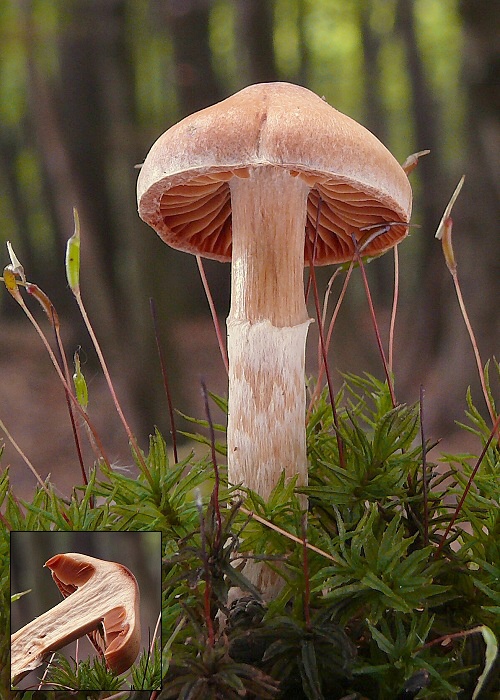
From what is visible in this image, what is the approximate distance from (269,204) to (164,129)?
2.27 m

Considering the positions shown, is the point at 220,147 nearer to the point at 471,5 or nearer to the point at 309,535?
the point at 309,535

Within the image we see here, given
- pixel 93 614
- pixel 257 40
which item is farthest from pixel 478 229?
pixel 93 614

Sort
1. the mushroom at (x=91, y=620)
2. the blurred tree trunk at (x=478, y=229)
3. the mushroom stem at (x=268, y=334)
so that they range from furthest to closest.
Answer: the blurred tree trunk at (x=478, y=229) → the mushroom stem at (x=268, y=334) → the mushroom at (x=91, y=620)

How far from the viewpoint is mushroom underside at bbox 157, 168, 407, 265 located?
3.02 feet

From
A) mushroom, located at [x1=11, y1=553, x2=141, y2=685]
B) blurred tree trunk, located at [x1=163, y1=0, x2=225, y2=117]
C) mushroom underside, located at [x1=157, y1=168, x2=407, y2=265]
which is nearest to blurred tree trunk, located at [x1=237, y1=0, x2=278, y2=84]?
blurred tree trunk, located at [x1=163, y1=0, x2=225, y2=117]

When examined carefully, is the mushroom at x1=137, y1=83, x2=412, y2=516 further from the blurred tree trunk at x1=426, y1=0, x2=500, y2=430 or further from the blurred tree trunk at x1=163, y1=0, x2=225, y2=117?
the blurred tree trunk at x1=163, y1=0, x2=225, y2=117

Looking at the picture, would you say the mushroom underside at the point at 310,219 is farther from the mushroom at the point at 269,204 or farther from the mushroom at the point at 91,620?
the mushroom at the point at 91,620

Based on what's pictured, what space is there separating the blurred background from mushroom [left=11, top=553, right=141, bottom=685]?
207 centimetres

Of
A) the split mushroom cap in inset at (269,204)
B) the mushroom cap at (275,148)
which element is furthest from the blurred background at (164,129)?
the mushroom cap at (275,148)

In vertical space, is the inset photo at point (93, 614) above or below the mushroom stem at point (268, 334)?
below

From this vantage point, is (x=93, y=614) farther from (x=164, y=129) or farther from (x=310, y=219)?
(x=164, y=129)

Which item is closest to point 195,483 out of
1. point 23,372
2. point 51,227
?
point 23,372

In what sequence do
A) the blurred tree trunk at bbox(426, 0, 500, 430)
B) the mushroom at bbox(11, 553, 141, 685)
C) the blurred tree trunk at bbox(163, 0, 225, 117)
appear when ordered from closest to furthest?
the mushroom at bbox(11, 553, 141, 685), the blurred tree trunk at bbox(426, 0, 500, 430), the blurred tree trunk at bbox(163, 0, 225, 117)

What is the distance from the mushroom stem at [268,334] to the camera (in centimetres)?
85
